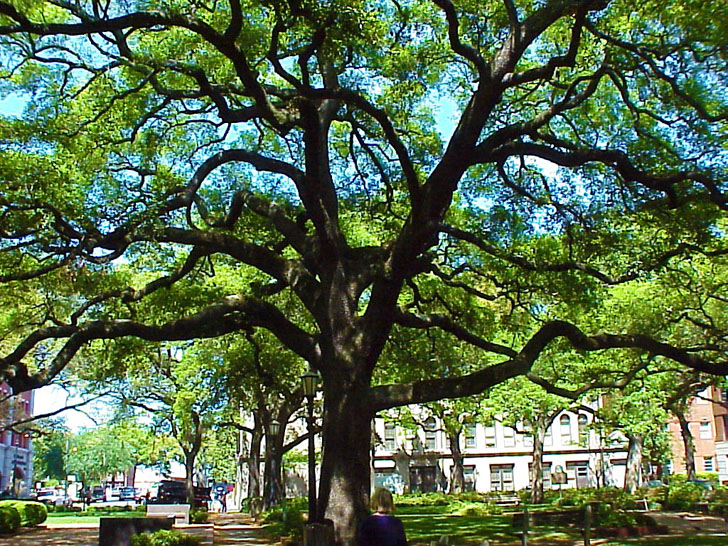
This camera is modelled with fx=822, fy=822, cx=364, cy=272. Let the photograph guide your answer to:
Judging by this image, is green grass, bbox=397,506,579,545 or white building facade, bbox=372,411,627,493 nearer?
green grass, bbox=397,506,579,545

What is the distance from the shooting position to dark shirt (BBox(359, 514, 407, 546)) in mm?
6645

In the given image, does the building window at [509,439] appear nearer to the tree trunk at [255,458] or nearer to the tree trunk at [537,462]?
the tree trunk at [537,462]

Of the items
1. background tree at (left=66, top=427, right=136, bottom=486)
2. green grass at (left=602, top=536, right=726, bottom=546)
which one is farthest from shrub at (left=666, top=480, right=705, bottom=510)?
background tree at (left=66, top=427, right=136, bottom=486)

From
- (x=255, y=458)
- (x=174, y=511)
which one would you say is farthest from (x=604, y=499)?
(x=174, y=511)

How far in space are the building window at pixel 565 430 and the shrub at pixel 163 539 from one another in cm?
5257

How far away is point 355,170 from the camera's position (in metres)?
19.4

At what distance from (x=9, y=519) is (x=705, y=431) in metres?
59.2

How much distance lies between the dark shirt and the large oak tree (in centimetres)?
649

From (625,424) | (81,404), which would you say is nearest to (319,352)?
(81,404)

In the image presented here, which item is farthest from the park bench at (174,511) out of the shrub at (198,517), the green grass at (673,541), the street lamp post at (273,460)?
the green grass at (673,541)

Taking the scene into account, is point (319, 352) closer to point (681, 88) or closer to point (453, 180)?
point (453, 180)

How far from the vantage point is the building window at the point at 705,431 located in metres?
69.8

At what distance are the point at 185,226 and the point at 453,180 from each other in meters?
6.74

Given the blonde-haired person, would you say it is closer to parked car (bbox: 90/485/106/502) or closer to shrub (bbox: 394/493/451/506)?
shrub (bbox: 394/493/451/506)
